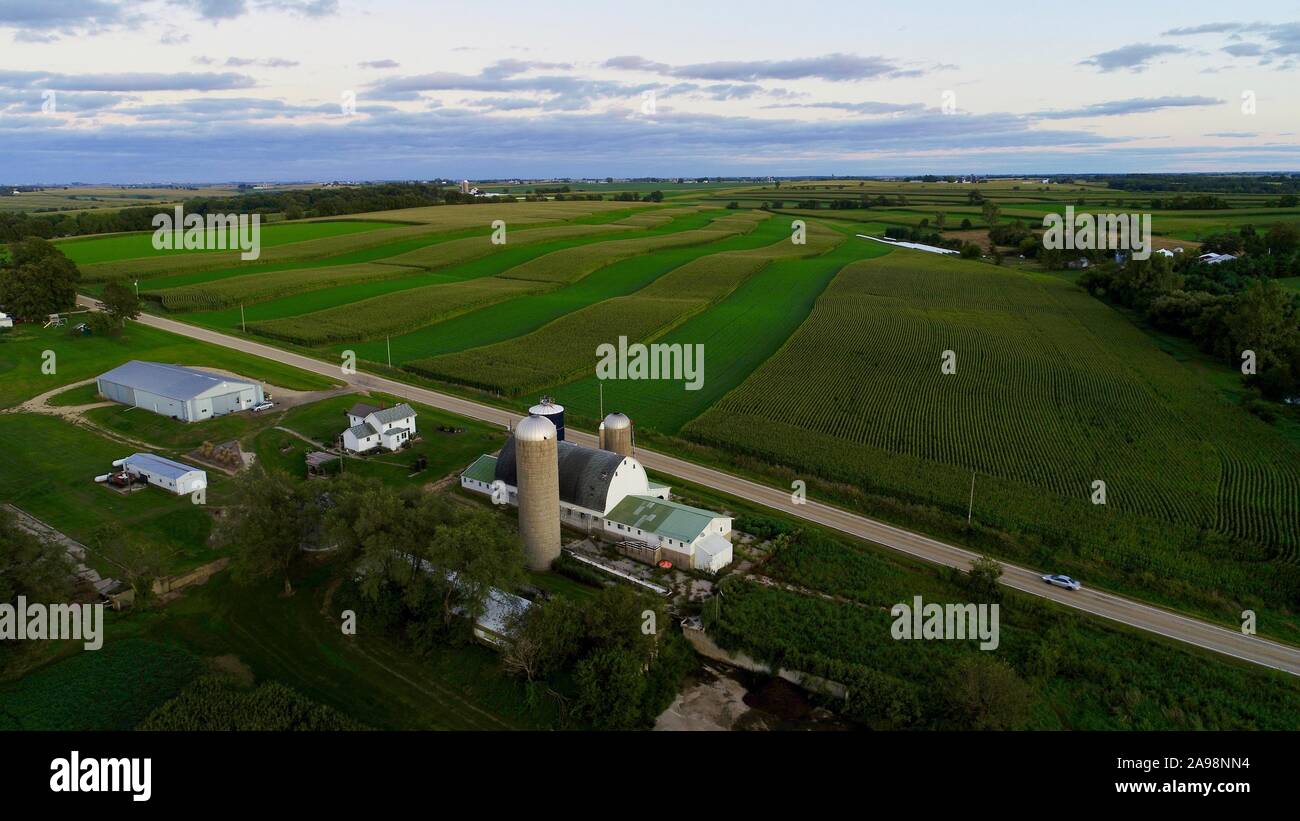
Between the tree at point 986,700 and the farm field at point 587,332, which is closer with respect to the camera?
the tree at point 986,700

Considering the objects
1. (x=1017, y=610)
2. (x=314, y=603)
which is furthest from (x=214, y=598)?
(x=1017, y=610)

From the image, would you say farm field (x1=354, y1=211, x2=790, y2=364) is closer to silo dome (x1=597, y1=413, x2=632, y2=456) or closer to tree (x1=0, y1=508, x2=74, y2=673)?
silo dome (x1=597, y1=413, x2=632, y2=456)

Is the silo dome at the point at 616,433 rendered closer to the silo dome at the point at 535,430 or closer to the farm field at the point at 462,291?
the silo dome at the point at 535,430

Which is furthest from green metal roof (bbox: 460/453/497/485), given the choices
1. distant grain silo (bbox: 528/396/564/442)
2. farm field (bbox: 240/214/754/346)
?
farm field (bbox: 240/214/754/346)

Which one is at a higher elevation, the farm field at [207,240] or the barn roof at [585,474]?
the farm field at [207,240]

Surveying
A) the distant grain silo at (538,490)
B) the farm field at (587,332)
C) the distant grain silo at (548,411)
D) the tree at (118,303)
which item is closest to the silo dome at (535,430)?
the distant grain silo at (538,490)
